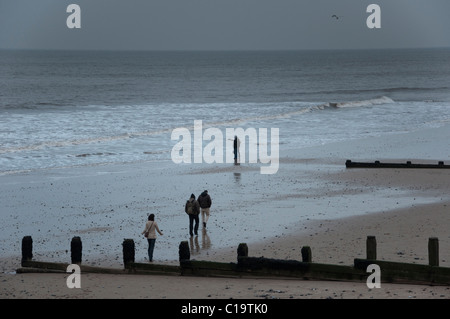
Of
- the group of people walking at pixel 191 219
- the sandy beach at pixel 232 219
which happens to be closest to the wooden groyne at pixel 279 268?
the sandy beach at pixel 232 219

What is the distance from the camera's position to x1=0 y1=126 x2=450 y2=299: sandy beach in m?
14.6

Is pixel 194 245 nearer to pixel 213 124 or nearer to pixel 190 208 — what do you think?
pixel 190 208

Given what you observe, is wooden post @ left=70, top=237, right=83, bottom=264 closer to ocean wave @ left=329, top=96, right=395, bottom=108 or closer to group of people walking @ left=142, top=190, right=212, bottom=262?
group of people walking @ left=142, top=190, right=212, bottom=262

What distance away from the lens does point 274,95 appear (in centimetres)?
9569

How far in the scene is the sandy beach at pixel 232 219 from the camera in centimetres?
1462

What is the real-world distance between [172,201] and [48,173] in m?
9.18

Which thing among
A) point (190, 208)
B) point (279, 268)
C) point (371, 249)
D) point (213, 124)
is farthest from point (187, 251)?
point (213, 124)

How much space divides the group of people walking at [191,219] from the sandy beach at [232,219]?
1.32ft

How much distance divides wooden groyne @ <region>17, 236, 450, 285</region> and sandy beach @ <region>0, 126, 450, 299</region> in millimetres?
206

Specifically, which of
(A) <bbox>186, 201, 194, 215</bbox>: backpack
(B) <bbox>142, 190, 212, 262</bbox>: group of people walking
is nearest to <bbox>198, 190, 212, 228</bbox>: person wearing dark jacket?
(B) <bbox>142, 190, 212, 262</bbox>: group of people walking

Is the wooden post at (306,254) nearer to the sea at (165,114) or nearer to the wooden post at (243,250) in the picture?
the wooden post at (243,250)

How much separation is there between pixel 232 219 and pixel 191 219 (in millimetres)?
2649
